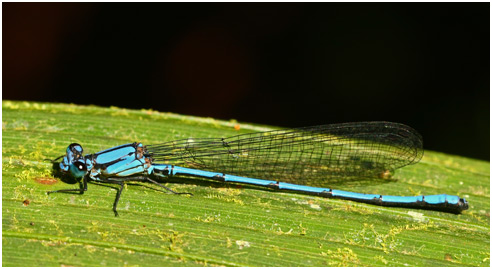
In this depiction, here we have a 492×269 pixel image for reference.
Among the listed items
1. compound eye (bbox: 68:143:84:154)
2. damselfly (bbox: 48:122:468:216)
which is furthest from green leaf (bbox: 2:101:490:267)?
compound eye (bbox: 68:143:84:154)

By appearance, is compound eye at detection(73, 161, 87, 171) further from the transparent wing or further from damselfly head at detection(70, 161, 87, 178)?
the transparent wing

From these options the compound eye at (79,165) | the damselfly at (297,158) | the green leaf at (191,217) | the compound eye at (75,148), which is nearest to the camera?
the green leaf at (191,217)

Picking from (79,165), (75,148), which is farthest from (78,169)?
(75,148)

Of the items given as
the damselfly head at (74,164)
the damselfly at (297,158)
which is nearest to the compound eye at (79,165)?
the damselfly head at (74,164)

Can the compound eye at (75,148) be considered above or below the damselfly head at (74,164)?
above

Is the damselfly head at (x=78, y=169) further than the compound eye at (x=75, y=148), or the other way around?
the compound eye at (x=75, y=148)

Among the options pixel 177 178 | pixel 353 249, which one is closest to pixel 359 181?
pixel 353 249

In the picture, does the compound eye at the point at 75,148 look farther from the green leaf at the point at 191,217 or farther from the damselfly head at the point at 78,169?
the green leaf at the point at 191,217
